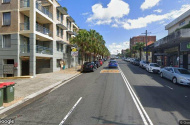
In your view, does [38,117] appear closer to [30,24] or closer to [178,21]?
[30,24]

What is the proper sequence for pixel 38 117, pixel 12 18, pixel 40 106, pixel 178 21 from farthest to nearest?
pixel 178 21 → pixel 12 18 → pixel 40 106 → pixel 38 117

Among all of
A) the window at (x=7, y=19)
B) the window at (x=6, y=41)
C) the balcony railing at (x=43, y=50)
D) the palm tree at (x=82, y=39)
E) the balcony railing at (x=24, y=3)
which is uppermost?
the balcony railing at (x=24, y=3)

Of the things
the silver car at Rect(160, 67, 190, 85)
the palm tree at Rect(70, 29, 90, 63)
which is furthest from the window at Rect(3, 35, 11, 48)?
the silver car at Rect(160, 67, 190, 85)

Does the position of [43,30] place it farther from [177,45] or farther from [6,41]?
[177,45]

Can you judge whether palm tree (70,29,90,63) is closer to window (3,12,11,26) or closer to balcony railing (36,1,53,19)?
balcony railing (36,1,53,19)

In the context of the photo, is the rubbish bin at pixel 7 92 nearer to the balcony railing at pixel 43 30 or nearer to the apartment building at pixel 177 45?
the balcony railing at pixel 43 30

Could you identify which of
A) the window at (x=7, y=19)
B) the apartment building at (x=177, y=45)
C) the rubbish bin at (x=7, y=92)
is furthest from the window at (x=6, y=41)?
the apartment building at (x=177, y=45)

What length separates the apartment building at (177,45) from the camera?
46.1 feet

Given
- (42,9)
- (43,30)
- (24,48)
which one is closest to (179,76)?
(24,48)

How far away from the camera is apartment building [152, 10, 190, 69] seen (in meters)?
14.0

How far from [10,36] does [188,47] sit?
23305 mm

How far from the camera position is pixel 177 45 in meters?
19.2

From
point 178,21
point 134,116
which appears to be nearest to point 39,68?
point 134,116

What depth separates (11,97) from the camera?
5746 mm
